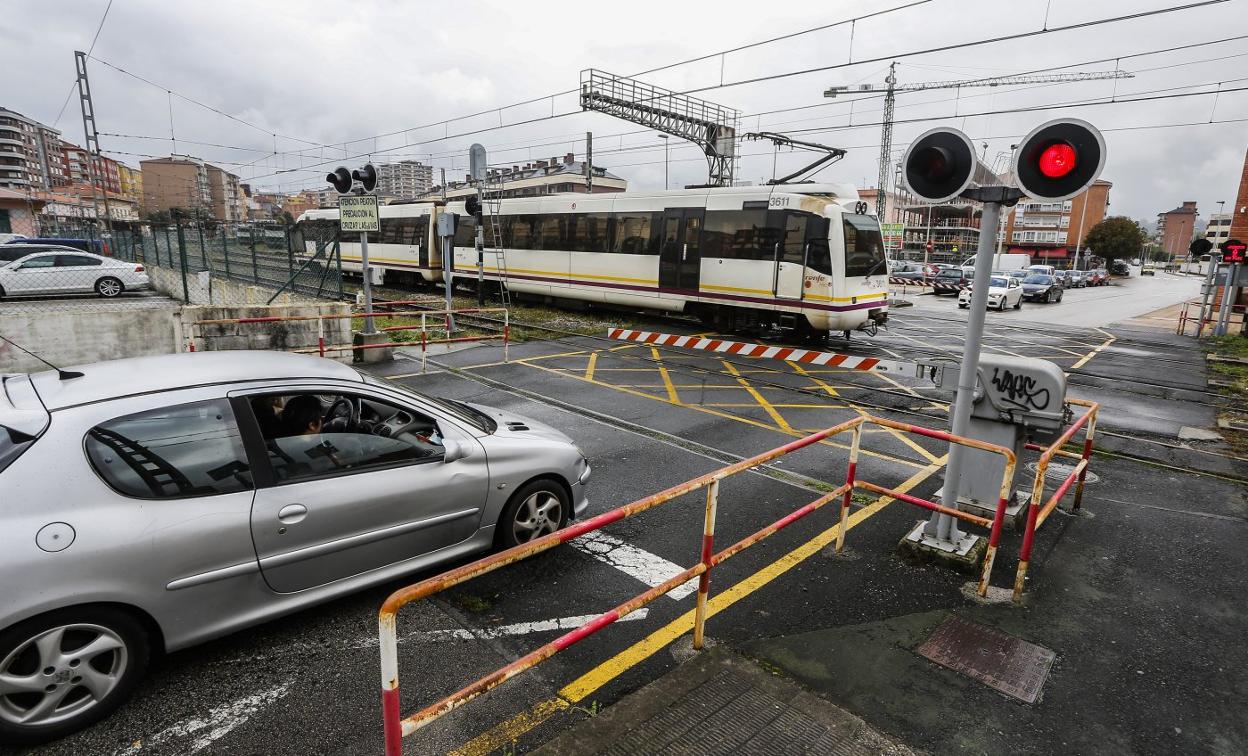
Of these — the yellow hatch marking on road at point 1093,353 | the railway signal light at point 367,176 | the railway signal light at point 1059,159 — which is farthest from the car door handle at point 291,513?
the yellow hatch marking on road at point 1093,353

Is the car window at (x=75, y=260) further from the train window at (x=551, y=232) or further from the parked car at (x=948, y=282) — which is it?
the parked car at (x=948, y=282)

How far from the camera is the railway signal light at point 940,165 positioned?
4.36 meters

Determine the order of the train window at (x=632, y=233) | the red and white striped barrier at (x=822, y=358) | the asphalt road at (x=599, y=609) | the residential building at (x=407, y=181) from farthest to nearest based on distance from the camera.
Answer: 1. the residential building at (x=407, y=181)
2. the train window at (x=632, y=233)
3. the red and white striped barrier at (x=822, y=358)
4. the asphalt road at (x=599, y=609)

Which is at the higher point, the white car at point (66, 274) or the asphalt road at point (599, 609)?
the white car at point (66, 274)

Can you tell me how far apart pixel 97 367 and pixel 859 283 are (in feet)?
42.7

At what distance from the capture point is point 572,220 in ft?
59.3

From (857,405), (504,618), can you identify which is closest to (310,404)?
(504,618)

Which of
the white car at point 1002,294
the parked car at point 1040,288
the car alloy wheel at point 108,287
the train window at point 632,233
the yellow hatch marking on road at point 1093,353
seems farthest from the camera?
the parked car at point 1040,288

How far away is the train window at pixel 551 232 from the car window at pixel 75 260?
12896mm

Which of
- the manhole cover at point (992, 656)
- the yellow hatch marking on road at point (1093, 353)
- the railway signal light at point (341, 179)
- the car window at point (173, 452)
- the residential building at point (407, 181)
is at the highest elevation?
the residential building at point (407, 181)

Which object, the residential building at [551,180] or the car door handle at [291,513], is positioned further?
the residential building at [551,180]

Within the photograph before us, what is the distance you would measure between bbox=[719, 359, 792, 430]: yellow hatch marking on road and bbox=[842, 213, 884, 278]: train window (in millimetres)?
3671

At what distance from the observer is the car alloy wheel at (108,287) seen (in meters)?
19.0

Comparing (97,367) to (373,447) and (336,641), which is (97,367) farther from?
(336,641)
